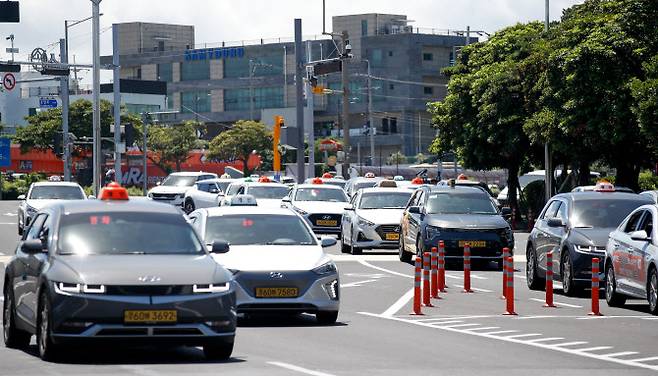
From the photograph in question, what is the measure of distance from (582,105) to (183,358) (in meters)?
36.2

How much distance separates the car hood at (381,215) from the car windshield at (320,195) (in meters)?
9.03

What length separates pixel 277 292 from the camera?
1966 centimetres

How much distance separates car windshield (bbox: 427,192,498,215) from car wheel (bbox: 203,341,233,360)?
18644mm

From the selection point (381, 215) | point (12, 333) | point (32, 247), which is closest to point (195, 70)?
point (381, 215)

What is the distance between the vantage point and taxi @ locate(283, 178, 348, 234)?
47.1m

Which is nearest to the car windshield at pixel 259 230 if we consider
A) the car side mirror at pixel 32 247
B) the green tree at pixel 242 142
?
the car side mirror at pixel 32 247

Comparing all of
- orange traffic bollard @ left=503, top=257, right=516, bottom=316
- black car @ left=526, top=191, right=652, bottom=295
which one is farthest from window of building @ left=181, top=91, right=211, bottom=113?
orange traffic bollard @ left=503, top=257, right=516, bottom=316

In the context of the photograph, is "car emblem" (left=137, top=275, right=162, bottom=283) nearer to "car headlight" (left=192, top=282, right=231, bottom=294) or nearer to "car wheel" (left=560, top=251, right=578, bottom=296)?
"car headlight" (left=192, top=282, right=231, bottom=294)

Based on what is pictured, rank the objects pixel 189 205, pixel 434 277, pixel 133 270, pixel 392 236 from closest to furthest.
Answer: pixel 133 270
pixel 434 277
pixel 392 236
pixel 189 205

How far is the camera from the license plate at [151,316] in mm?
14688

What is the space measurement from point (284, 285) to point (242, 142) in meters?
112

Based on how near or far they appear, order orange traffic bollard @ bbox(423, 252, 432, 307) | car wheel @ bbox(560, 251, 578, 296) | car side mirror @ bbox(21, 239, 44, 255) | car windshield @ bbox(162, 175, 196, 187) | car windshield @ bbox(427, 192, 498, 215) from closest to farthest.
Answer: car side mirror @ bbox(21, 239, 44, 255), orange traffic bollard @ bbox(423, 252, 432, 307), car wheel @ bbox(560, 251, 578, 296), car windshield @ bbox(427, 192, 498, 215), car windshield @ bbox(162, 175, 196, 187)

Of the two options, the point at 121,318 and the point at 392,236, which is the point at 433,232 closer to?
the point at 392,236

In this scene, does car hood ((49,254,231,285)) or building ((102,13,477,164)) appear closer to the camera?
car hood ((49,254,231,285))
